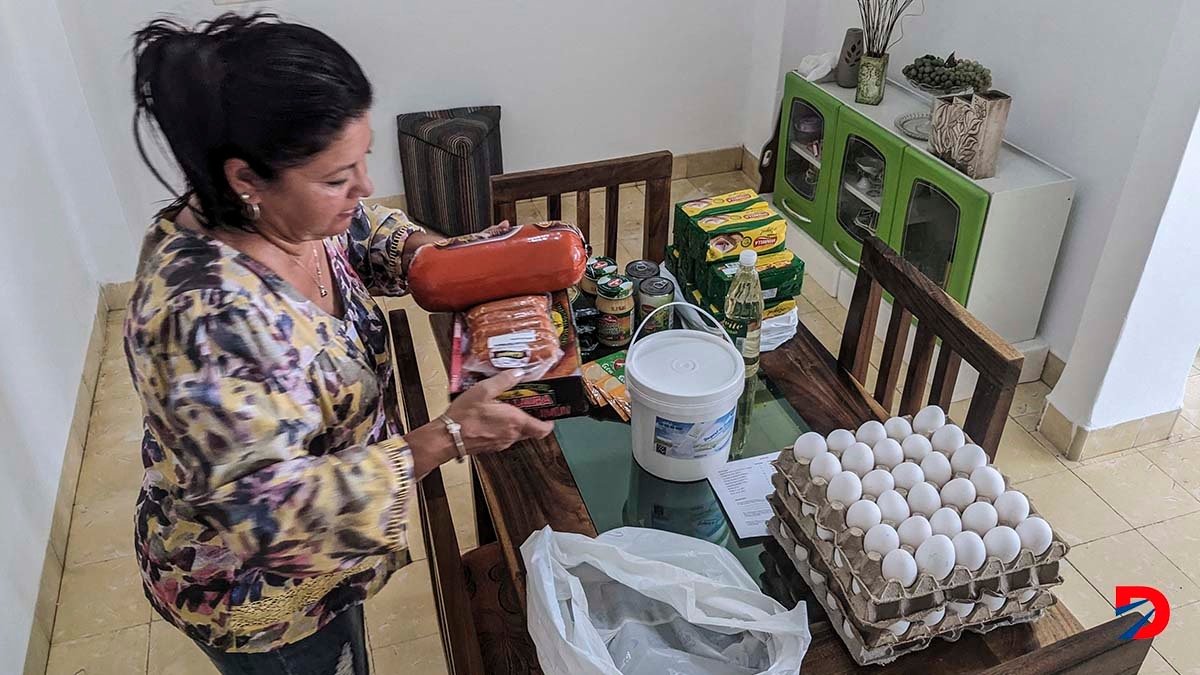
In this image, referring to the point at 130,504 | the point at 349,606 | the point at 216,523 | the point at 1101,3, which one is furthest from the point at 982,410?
the point at 130,504

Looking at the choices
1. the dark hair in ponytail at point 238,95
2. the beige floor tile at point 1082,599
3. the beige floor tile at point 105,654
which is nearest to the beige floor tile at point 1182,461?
the beige floor tile at point 1082,599

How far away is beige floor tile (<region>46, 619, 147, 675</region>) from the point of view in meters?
1.90

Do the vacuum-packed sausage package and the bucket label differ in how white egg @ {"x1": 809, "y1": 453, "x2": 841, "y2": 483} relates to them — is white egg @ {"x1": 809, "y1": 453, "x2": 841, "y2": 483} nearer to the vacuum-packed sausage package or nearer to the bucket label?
the bucket label

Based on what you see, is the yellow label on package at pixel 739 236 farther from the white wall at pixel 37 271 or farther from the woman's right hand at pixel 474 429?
the white wall at pixel 37 271

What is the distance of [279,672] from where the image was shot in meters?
1.21

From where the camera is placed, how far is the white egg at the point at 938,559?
97cm

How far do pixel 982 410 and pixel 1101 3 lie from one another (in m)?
1.47

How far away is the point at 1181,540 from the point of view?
216 cm

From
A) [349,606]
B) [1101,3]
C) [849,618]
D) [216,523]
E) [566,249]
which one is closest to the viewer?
[216,523]

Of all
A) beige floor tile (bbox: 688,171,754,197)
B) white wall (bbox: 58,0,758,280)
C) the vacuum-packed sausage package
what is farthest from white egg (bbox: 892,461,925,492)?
beige floor tile (bbox: 688,171,754,197)

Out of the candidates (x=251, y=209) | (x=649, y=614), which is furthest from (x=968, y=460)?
(x=251, y=209)

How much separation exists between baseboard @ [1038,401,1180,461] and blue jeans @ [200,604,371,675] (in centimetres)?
192

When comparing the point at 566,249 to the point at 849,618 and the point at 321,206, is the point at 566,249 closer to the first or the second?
the point at 321,206

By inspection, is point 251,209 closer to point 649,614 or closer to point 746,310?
A: point 649,614
